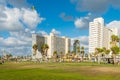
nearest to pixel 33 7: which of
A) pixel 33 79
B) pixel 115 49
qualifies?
pixel 33 79

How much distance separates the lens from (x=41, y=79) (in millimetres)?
34688

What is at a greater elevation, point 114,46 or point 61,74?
point 114,46

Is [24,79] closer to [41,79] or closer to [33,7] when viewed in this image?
[41,79]

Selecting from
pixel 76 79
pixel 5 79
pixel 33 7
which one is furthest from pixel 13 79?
pixel 33 7

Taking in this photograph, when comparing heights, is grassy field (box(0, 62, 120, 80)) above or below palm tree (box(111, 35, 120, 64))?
below

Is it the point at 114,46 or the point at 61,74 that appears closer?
the point at 61,74

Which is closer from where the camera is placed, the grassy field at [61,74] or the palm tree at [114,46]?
the grassy field at [61,74]

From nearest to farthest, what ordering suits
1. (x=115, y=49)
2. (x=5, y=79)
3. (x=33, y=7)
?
(x=33, y=7) → (x=5, y=79) → (x=115, y=49)

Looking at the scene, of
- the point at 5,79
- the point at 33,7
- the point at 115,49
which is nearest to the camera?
the point at 33,7

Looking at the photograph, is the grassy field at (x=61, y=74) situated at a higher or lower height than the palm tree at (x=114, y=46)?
lower

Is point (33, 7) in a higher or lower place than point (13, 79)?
higher

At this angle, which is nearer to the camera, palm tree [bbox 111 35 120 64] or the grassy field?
the grassy field

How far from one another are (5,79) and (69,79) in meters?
9.13

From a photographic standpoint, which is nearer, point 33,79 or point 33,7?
point 33,7
